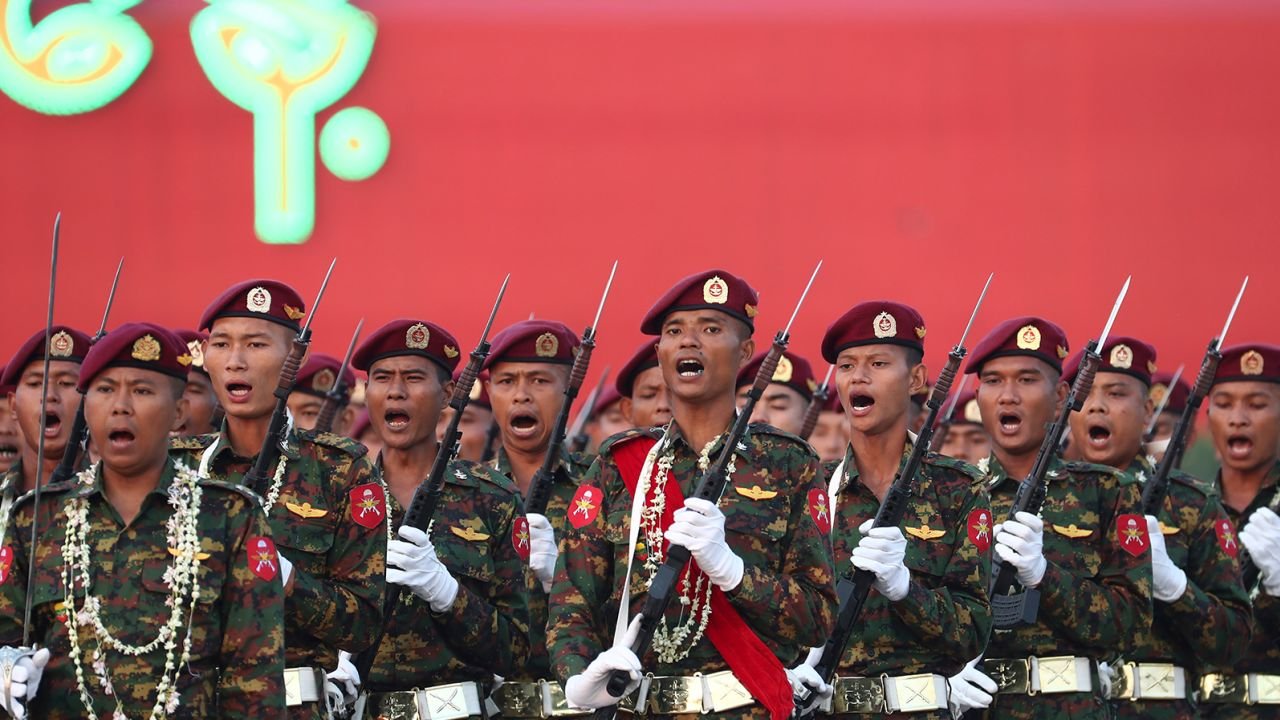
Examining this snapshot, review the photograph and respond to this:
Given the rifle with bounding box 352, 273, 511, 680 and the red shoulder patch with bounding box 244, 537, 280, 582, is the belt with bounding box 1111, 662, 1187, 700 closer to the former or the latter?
the rifle with bounding box 352, 273, 511, 680

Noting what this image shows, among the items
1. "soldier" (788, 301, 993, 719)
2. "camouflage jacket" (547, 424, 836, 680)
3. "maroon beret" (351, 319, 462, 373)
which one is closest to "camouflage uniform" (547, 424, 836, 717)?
"camouflage jacket" (547, 424, 836, 680)

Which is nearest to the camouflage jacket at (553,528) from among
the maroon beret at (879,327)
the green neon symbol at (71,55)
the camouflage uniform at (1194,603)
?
the maroon beret at (879,327)

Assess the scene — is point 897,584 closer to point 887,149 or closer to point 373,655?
point 373,655

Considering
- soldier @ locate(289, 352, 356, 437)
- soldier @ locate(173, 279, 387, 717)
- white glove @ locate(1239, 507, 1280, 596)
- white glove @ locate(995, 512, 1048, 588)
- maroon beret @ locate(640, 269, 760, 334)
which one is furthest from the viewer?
soldier @ locate(289, 352, 356, 437)

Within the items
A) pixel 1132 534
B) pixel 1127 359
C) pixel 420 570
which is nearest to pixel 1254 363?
pixel 1127 359

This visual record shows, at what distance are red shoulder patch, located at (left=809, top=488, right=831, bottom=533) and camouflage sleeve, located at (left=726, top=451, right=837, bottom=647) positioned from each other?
11mm

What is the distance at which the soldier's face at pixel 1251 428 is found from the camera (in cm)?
864

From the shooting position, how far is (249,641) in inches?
201

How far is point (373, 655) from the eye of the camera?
658 cm

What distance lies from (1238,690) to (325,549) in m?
4.22

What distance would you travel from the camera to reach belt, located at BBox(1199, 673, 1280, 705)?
834 cm

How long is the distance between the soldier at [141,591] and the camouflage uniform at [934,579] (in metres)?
2.20

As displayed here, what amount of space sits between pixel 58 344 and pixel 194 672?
2775mm

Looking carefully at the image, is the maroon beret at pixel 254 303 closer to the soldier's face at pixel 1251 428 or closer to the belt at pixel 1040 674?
the belt at pixel 1040 674
